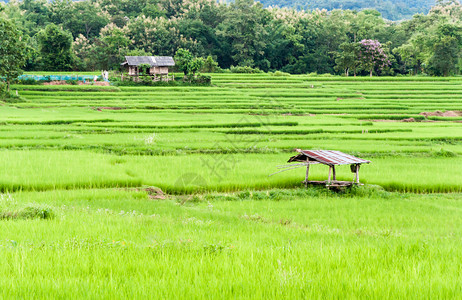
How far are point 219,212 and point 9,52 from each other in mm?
34804

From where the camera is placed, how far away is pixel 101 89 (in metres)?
41.4

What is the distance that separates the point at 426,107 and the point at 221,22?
Answer: 4890 centimetres

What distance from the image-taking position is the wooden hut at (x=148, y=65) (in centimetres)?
4978

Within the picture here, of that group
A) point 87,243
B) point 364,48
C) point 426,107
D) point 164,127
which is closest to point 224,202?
point 87,243

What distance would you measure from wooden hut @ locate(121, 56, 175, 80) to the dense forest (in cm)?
674

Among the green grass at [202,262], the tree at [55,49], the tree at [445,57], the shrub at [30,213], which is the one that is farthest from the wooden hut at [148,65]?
the green grass at [202,262]

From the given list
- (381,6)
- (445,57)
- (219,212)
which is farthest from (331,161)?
(381,6)

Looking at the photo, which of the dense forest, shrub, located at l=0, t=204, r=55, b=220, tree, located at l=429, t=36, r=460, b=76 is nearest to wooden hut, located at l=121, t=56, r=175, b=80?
the dense forest

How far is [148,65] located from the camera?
4969 cm

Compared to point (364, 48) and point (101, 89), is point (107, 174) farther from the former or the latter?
point (364, 48)

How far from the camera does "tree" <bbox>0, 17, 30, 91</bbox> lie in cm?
3497

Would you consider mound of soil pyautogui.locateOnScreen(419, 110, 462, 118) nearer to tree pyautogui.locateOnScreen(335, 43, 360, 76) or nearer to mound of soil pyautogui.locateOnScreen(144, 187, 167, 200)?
tree pyautogui.locateOnScreen(335, 43, 360, 76)

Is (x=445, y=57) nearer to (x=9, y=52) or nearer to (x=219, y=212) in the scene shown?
(x=9, y=52)

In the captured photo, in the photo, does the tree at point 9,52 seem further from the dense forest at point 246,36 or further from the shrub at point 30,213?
the shrub at point 30,213
